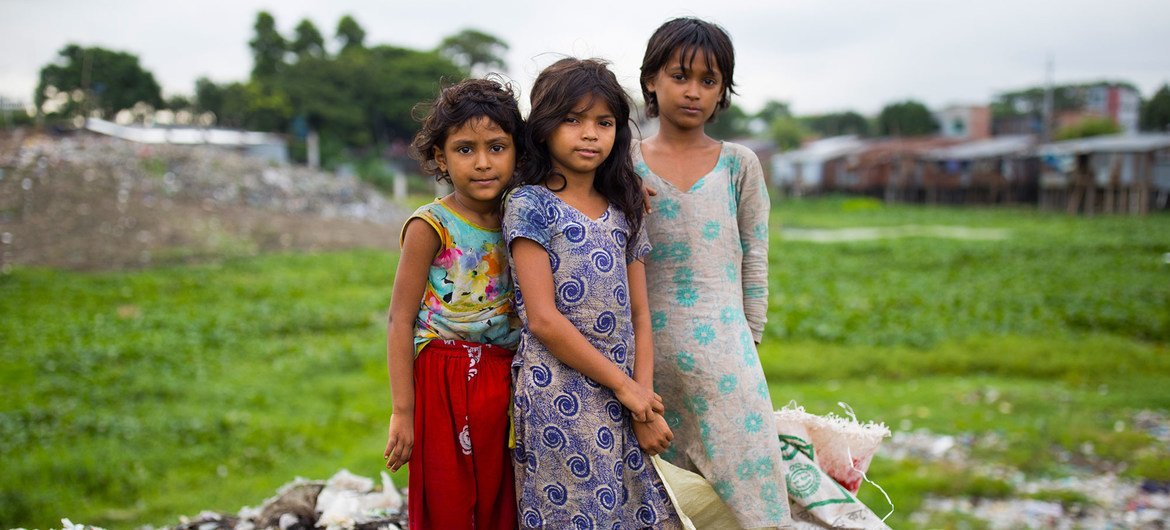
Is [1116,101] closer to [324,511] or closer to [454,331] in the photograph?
[324,511]

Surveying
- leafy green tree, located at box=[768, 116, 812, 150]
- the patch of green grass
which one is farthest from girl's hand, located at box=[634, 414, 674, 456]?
leafy green tree, located at box=[768, 116, 812, 150]

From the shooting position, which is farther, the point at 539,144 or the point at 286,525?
the point at 286,525

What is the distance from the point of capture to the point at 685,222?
2.74 m

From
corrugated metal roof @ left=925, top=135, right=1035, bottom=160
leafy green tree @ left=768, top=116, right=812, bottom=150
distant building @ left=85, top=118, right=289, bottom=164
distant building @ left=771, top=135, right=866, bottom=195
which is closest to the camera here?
corrugated metal roof @ left=925, top=135, right=1035, bottom=160

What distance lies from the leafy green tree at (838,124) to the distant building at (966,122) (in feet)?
27.0

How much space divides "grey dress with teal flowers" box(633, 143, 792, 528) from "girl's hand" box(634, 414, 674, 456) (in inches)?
12.3

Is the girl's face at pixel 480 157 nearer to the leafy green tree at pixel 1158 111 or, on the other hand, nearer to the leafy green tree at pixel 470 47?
the leafy green tree at pixel 1158 111

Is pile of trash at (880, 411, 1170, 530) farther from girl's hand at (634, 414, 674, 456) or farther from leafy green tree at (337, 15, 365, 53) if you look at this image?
leafy green tree at (337, 15, 365, 53)

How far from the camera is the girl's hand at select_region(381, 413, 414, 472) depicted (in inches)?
96.0

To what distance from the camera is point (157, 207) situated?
18.7 meters

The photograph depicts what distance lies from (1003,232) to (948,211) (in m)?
9.40

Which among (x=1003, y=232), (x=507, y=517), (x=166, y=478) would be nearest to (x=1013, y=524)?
(x=507, y=517)

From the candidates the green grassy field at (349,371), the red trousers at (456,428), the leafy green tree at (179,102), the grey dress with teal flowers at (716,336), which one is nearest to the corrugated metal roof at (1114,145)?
the green grassy field at (349,371)

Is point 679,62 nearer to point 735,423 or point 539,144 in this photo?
point 539,144
